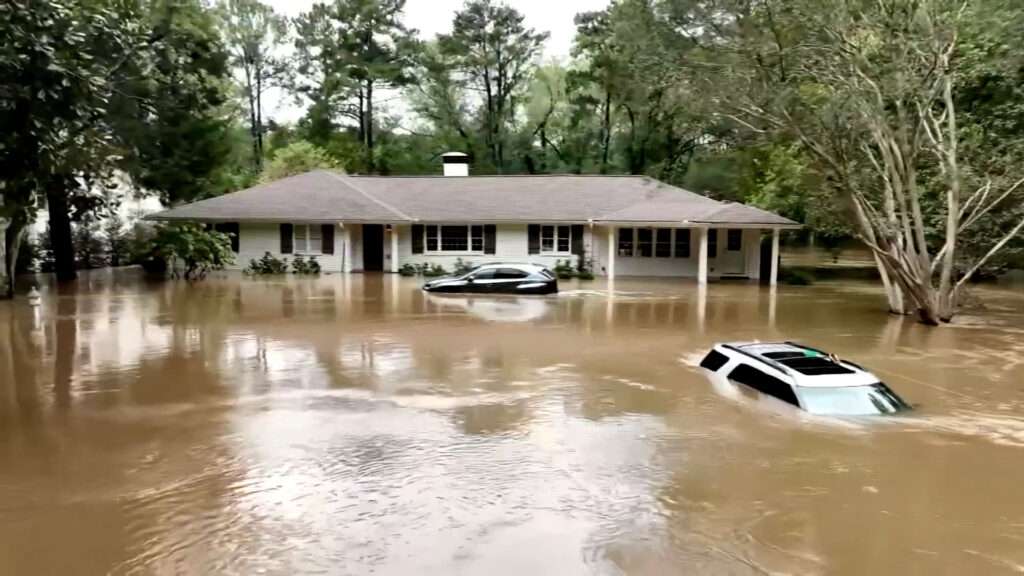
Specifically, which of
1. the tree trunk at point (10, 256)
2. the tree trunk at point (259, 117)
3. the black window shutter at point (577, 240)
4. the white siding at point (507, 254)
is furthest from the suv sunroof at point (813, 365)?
the tree trunk at point (259, 117)

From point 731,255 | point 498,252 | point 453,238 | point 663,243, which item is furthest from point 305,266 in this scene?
point 731,255

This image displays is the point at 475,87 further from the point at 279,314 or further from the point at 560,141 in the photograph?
the point at 279,314

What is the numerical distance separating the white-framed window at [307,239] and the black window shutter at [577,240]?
10326 millimetres

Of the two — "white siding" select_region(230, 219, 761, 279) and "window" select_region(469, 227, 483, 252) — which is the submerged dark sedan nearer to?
"white siding" select_region(230, 219, 761, 279)

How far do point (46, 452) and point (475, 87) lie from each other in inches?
1664

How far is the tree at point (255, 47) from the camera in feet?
167

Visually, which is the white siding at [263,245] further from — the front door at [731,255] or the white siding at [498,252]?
the front door at [731,255]

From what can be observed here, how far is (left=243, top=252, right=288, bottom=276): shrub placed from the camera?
30.9 meters

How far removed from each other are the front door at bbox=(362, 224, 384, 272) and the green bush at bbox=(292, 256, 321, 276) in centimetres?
219

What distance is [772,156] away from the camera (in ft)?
114

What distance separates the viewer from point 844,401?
10445mm

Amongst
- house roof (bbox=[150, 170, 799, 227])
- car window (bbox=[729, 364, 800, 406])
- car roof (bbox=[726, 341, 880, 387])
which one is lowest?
car window (bbox=[729, 364, 800, 406])

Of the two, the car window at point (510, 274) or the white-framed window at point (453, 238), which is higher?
the white-framed window at point (453, 238)

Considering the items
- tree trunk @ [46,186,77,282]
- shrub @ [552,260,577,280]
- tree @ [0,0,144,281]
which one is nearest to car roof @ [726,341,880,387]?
tree @ [0,0,144,281]
